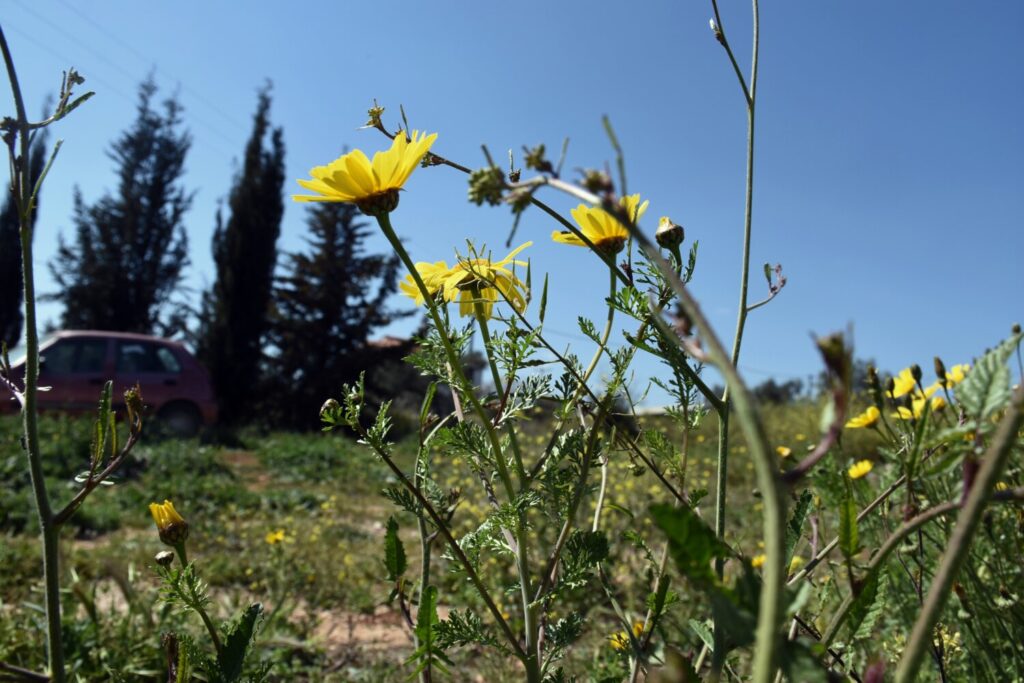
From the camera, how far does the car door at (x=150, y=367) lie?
8.45 m

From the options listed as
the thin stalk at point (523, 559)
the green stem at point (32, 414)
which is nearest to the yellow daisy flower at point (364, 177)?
the thin stalk at point (523, 559)

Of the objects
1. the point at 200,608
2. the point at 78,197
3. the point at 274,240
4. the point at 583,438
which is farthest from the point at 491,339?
the point at 78,197

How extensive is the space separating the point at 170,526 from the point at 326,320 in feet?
45.4

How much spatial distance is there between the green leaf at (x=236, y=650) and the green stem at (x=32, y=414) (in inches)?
5.8

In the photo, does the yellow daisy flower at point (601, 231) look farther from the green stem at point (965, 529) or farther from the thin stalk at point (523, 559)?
the green stem at point (965, 529)

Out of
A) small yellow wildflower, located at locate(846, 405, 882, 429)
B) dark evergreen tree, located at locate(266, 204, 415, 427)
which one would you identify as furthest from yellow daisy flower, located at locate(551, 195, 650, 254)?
dark evergreen tree, located at locate(266, 204, 415, 427)

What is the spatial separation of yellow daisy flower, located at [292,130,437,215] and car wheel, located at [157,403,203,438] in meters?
8.69

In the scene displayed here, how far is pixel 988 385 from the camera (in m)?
0.38

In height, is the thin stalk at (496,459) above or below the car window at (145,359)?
below

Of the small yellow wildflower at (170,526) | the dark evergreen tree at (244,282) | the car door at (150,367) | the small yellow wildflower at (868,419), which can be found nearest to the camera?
the small yellow wildflower at (170,526)

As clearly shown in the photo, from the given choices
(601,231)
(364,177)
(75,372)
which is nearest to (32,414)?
(364,177)

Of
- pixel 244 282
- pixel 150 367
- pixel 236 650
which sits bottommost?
pixel 236 650

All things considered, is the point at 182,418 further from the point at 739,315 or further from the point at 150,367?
the point at 739,315

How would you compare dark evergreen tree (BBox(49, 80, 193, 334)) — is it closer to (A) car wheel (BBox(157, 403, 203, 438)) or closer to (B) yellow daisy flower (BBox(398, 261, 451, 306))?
(A) car wheel (BBox(157, 403, 203, 438))
